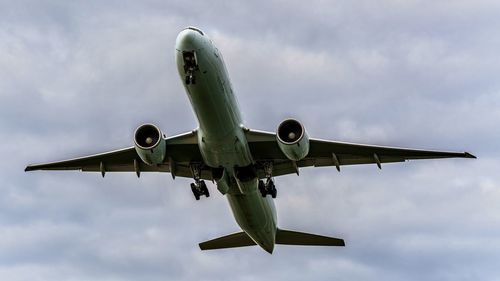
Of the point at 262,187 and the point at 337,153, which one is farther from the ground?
the point at 337,153

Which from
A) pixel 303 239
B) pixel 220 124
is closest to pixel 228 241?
pixel 303 239

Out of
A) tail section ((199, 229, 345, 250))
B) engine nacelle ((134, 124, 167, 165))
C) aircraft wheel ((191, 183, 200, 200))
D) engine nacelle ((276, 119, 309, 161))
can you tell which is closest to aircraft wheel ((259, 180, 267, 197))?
aircraft wheel ((191, 183, 200, 200))

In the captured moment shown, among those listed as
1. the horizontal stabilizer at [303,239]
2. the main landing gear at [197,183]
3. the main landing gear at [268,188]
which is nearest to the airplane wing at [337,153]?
the main landing gear at [268,188]

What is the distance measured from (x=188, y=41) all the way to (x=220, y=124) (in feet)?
12.5

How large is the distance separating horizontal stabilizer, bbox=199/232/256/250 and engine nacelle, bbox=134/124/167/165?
1205cm

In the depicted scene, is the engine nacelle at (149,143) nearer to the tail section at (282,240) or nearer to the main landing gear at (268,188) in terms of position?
the main landing gear at (268,188)

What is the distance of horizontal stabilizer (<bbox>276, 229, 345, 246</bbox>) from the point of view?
42.0 metres

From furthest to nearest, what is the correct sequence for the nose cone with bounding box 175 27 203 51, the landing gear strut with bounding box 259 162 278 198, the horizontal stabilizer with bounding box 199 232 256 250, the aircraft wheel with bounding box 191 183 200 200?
the horizontal stabilizer with bounding box 199 232 256 250 < the aircraft wheel with bounding box 191 183 200 200 < the landing gear strut with bounding box 259 162 278 198 < the nose cone with bounding box 175 27 203 51

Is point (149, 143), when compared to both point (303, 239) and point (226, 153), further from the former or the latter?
point (303, 239)

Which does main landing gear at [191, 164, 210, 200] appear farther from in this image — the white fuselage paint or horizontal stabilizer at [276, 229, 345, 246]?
horizontal stabilizer at [276, 229, 345, 246]

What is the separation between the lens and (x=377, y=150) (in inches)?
1389

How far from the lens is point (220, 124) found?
3177cm

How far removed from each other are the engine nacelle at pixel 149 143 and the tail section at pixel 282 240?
12072 mm

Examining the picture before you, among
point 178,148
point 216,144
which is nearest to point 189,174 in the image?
point 178,148
